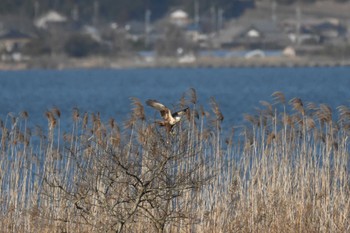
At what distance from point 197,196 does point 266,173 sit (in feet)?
2.27

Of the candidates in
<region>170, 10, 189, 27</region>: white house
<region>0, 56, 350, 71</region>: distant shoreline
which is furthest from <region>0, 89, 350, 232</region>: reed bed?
<region>170, 10, 189, 27</region>: white house

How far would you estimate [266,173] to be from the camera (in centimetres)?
1036

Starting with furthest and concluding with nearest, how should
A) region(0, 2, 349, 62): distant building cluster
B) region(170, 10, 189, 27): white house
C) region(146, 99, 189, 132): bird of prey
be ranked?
region(170, 10, 189, 27): white house < region(0, 2, 349, 62): distant building cluster < region(146, 99, 189, 132): bird of prey

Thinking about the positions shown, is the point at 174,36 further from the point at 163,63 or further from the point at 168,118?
the point at 168,118

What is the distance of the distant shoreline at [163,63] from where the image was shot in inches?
3036

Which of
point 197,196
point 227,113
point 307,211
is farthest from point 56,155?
Answer: point 227,113

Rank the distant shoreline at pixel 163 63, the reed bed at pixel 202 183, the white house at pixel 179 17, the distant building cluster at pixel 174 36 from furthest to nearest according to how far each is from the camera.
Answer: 1. the white house at pixel 179 17
2. the distant building cluster at pixel 174 36
3. the distant shoreline at pixel 163 63
4. the reed bed at pixel 202 183

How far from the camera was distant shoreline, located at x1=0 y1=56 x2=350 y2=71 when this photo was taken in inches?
3036

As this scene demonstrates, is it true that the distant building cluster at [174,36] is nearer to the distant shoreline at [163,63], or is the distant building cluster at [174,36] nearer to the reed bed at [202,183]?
the distant shoreline at [163,63]

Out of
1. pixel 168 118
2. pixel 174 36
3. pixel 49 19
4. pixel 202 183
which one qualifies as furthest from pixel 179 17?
pixel 168 118

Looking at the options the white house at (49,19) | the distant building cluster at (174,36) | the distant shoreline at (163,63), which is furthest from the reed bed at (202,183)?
the white house at (49,19)

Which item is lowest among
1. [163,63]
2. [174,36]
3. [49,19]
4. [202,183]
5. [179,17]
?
[163,63]

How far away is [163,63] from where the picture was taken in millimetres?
80250

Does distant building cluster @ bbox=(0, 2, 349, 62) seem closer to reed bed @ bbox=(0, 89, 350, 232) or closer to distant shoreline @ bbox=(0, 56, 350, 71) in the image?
distant shoreline @ bbox=(0, 56, 350, 71)
